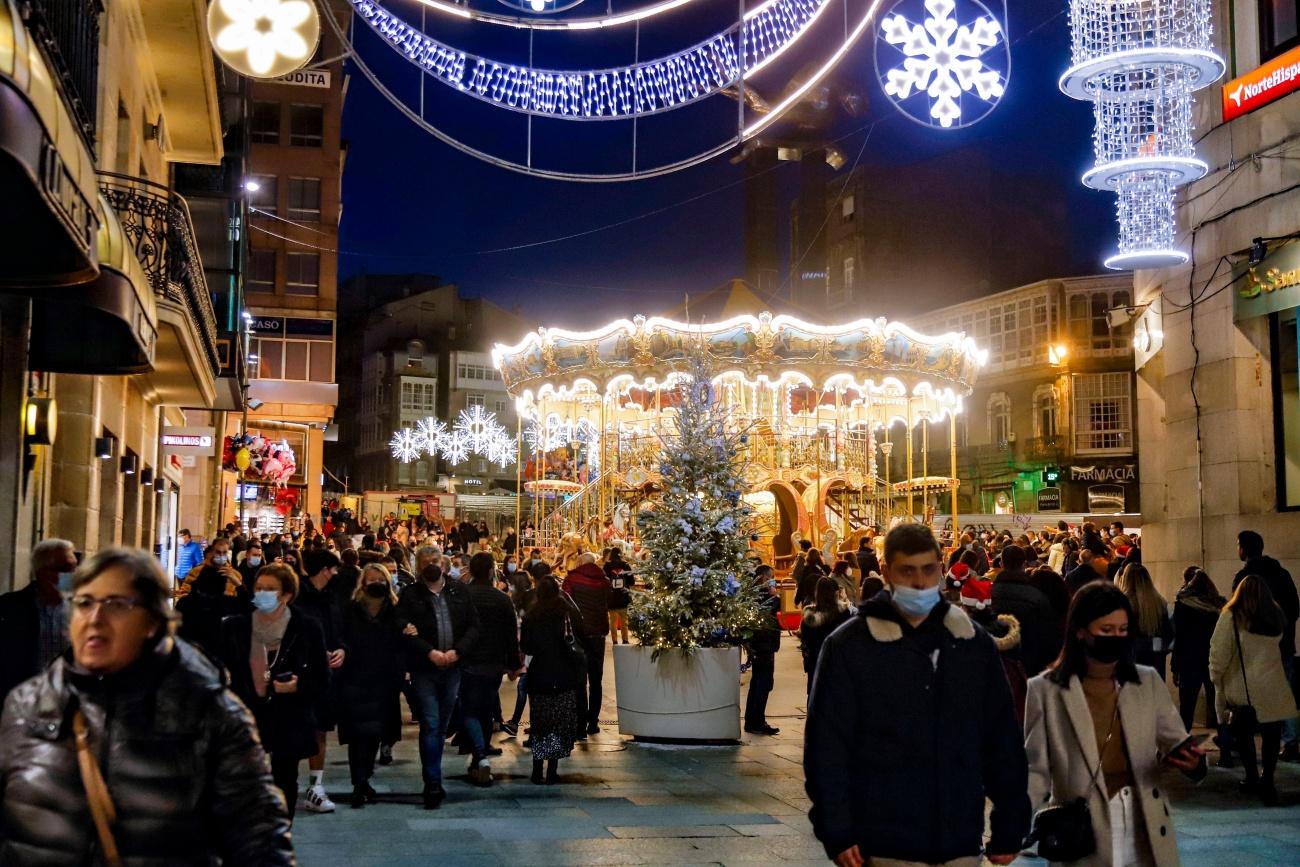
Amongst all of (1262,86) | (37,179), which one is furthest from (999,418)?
(37,179)

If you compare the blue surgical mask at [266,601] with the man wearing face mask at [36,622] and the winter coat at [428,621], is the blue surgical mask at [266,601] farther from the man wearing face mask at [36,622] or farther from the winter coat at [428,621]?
the winter coat at [428,621]

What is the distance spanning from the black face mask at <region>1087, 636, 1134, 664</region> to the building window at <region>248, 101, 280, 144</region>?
5553cm

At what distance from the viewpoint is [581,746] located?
12672 millimetres

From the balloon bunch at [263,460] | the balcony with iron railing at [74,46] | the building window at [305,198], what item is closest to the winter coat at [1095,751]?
the balcony with iron railing at [74,46]

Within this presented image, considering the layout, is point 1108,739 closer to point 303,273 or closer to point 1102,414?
point 1102,414

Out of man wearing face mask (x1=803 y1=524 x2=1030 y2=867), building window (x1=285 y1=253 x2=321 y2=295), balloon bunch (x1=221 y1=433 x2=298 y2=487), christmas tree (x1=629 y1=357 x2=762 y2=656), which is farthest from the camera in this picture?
building window (x1=285 y1=253 x2=321 y2=295)

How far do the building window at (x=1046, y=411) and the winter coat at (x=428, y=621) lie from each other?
43.2 meters

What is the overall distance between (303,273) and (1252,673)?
5011 cm

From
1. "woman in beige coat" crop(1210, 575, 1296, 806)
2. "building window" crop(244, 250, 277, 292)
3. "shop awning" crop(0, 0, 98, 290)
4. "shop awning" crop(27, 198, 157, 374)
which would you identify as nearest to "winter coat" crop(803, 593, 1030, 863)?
"shop awning" crop(0, 0, 98, 290)

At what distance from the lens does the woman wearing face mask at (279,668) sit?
793 cm

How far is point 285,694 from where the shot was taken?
8023 mm

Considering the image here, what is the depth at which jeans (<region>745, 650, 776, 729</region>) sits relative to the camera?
13.7 m

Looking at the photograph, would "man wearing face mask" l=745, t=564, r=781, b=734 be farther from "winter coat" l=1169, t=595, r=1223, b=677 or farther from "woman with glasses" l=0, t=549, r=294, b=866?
"woman with glasses" l=0, t=549, r=294, b=866

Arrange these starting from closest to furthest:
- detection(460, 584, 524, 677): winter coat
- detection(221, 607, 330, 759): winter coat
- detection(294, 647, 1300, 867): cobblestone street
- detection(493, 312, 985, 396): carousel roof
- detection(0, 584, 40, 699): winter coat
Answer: detection(0, 584, 40, 699): winter coat
detection(294, 647, 1300, 867): cobblestone street
detection(221, 607, 330, 759): winter coat
detection(460, 584, 524, 677): winter coat
detection(493, 312, 985, 396): carousel roof
